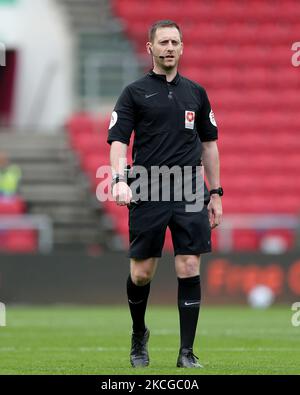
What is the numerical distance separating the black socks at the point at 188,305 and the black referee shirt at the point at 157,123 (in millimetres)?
754

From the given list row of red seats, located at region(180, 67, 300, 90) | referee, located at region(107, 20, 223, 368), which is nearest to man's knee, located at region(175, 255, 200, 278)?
referee, located at region(107, 20, 223, 368)

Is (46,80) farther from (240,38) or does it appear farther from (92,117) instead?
(240,38)

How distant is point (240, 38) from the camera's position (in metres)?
21.7

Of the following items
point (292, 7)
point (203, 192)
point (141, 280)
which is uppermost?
point (292, 7)

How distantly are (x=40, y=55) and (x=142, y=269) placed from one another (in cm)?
1444

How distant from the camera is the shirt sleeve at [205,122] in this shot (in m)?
7.95

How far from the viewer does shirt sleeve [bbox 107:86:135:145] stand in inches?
305

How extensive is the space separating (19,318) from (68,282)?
101 inches

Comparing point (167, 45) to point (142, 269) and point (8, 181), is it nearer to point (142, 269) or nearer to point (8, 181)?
point (142, 269)

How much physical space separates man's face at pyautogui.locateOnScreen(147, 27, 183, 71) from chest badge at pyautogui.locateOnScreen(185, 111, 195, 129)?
0.32 metres

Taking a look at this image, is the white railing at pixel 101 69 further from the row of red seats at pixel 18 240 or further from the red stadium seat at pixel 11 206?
the row of red seats at pixel 18 240

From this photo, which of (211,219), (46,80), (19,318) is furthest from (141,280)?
(46,80)

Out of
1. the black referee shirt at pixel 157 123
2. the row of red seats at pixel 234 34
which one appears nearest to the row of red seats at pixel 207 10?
the row of red seats at pixel 234 34

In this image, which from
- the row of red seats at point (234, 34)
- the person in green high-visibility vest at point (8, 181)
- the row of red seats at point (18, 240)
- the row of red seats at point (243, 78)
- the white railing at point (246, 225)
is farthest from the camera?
the row of red seats at point (234, 34)
